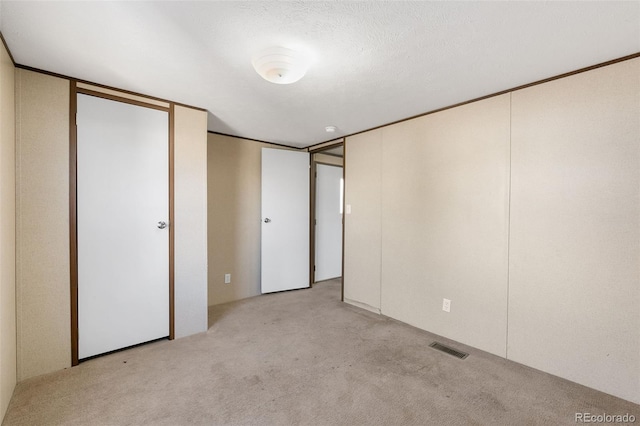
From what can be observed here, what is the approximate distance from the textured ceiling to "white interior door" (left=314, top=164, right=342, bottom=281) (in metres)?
2.46

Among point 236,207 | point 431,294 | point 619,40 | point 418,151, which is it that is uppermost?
point 619,40

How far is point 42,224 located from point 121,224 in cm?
47

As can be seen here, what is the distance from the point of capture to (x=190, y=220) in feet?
8.87

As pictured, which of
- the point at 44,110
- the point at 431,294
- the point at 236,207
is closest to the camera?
the point at 44,110

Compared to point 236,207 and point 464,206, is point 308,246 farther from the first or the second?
point 464,206

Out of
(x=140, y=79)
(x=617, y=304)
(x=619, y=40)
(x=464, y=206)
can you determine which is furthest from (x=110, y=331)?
(x=619, y=40)

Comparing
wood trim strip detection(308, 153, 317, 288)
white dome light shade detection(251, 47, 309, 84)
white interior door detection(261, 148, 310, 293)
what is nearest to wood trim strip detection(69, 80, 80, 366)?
white dome light shade detection(251, 47, 309, 84)

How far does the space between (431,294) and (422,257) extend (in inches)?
14.6

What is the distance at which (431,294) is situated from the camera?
280 cm

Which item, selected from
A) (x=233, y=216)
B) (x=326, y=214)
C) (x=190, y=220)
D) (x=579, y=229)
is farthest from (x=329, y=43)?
(x=326, y=214)

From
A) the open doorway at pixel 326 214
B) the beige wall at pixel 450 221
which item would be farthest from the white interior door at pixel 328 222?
the beige wall at pixel 450 221

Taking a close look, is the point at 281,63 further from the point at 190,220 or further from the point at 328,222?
the point at 328,222

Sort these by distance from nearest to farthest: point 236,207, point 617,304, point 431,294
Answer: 1. point 617,304
2. point 431,294
3. point 236,207

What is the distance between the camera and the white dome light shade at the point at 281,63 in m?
1.68
